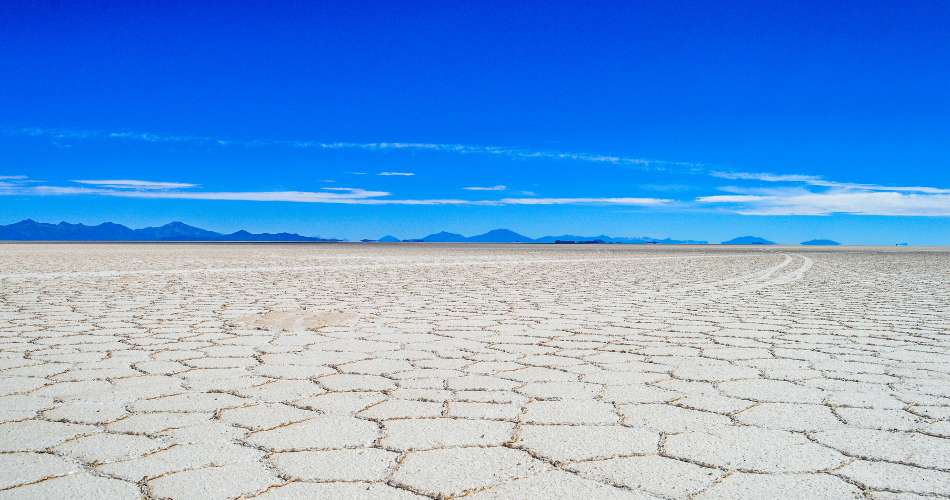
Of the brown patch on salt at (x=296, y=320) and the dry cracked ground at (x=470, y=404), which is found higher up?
the brown patch on salt at (x=296, y=320)

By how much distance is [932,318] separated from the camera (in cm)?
567

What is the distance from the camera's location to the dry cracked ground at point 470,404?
1903 millimetres

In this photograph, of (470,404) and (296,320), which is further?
(296,320)

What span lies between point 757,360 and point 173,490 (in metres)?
2.80

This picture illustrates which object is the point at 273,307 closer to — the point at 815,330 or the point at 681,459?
the point at 815,330

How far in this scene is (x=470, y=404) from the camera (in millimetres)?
2693

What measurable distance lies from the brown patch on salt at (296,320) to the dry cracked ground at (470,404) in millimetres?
27

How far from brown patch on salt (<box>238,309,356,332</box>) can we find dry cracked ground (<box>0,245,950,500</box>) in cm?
3

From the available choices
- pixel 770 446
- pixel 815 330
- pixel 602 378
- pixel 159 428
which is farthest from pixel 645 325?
pixel 159 428

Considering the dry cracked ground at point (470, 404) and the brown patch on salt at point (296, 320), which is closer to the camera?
the dry cracked ground at point (470, 404)

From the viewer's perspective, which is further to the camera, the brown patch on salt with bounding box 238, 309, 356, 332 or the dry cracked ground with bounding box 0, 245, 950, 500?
the brown patch on salt with bounding box 238, 309, 356, 332

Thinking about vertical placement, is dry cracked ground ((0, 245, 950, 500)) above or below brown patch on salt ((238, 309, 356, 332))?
below

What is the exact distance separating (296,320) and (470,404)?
275 cm

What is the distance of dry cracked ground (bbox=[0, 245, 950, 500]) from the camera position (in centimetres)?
190
